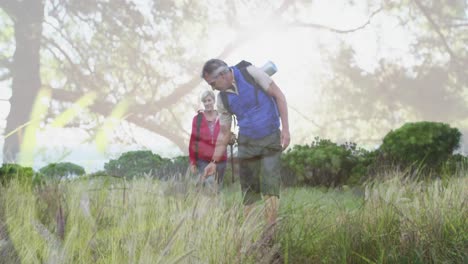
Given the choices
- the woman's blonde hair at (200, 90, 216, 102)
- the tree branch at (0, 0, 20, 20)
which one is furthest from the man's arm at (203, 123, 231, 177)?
the tree branch at (0, 0, 20, 20)

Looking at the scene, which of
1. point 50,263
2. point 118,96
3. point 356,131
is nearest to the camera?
point 50,263

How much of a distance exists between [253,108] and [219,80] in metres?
0.39

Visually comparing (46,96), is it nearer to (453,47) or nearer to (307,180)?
(307,180)

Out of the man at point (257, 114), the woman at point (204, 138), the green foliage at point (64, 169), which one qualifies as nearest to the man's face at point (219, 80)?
the man at point (257, 114)

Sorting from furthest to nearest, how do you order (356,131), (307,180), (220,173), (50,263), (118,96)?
1. (356,131)
2. (118,96)
3. (307,180)
4. (220,173)
5. (50,263)

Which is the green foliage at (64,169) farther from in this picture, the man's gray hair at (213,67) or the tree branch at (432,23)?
the tree branch at (432,23)

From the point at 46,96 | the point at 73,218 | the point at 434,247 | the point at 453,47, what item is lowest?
the point at 434,247

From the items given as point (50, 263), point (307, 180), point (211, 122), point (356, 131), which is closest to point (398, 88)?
point (356, 131)

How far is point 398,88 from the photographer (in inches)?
838

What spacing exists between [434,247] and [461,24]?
757 inches

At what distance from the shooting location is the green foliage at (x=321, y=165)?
1312 centimetres

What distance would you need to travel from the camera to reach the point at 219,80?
525 centimetres

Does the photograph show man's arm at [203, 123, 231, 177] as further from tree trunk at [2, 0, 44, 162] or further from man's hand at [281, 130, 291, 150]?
tree trunk at [2, 0, 44, 162]

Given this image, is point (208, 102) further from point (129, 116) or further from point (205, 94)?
point (129, 116)
